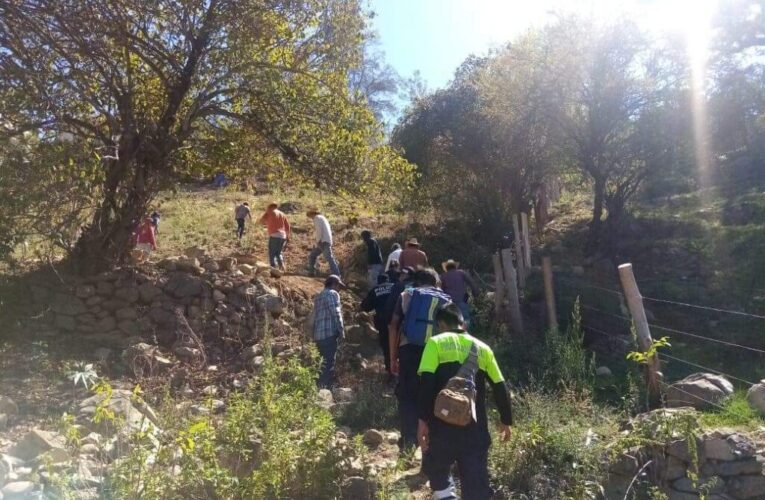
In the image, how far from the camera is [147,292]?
9.45 m

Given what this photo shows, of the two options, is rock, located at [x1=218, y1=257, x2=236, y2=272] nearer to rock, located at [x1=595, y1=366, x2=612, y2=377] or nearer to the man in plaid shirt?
the man in plaid shirt

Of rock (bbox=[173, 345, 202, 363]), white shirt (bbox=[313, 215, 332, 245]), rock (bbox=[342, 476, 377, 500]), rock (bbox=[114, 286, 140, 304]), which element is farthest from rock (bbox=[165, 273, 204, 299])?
rock (bbox=[342, 476, 377, 500])

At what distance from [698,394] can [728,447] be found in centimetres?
126

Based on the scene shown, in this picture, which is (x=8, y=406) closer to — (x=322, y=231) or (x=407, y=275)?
(x=407, y=275)

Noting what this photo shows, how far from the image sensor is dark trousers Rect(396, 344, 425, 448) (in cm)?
566

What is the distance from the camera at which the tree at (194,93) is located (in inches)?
343

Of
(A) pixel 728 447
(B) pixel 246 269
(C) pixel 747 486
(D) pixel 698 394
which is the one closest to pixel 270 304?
(B) pixel 246 269

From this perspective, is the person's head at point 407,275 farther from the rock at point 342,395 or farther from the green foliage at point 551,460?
the green foliage at point 551,460

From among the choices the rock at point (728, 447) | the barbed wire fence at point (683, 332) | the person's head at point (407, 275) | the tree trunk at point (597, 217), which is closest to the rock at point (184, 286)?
the person's head at point (407, 275)

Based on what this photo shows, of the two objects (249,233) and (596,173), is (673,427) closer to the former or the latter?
(596,173)

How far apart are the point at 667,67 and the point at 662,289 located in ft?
18.5

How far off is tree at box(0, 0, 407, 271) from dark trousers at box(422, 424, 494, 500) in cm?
599

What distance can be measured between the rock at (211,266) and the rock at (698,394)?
21.2 ft

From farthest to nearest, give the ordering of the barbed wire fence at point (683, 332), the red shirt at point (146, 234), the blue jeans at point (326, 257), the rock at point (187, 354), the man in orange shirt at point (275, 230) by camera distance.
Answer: the man in orange shirt at point (275, 230)
the blue jeans at point (326, 257)
the red shirt at point (146, 234)
the rock at point (187, 354)
the barbed wire fence at point (683, 332)
